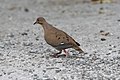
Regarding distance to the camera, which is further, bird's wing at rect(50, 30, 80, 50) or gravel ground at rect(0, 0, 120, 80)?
bird's wing at rect(50, 30, 80, 50)

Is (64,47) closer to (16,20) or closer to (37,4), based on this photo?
(16,20)

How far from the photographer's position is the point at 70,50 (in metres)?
10.5

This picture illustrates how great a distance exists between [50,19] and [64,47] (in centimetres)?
803

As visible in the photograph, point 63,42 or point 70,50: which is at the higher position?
point 63,42

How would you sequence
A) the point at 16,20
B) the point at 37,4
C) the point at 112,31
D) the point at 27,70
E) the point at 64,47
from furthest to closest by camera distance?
the point at 37,4 < the point at 16,20 < the point at 112,31 < the point at 64,47 < the point at 27,70

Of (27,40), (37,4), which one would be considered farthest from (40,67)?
(37,4)

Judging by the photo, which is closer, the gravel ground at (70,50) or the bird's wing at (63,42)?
the gravel ground at (70,50)

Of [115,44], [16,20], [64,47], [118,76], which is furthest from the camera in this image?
[16,20]

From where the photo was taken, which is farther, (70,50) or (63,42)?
(70,50)

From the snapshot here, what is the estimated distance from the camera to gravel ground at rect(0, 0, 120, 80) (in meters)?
8.37

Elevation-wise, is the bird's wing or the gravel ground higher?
the bird's wing

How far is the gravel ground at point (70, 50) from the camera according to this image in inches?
329

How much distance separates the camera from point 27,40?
40.5ft

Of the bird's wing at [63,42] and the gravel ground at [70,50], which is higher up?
the bird's wing at [63,42]
